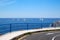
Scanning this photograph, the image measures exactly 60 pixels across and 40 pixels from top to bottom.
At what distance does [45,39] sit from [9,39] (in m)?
3.95

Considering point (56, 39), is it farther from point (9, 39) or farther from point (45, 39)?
point (9, 39)

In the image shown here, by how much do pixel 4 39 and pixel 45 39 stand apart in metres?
4.49

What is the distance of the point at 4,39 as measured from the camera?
21.5 m

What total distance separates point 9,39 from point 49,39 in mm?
4388

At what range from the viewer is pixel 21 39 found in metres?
22.0

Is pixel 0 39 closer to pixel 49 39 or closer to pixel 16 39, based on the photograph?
pixel 16 39

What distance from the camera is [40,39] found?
2161 centimetres

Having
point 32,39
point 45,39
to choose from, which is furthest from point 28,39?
point 45,39

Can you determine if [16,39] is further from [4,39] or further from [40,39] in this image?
[40,39]

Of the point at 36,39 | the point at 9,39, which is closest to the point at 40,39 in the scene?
the point at 36,39

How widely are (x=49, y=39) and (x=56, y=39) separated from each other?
0.79m

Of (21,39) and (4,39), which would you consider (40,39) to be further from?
(4,39)

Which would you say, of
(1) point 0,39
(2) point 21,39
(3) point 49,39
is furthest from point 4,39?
(3) point 49,39

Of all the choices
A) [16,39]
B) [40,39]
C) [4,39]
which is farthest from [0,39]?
[40,39]
